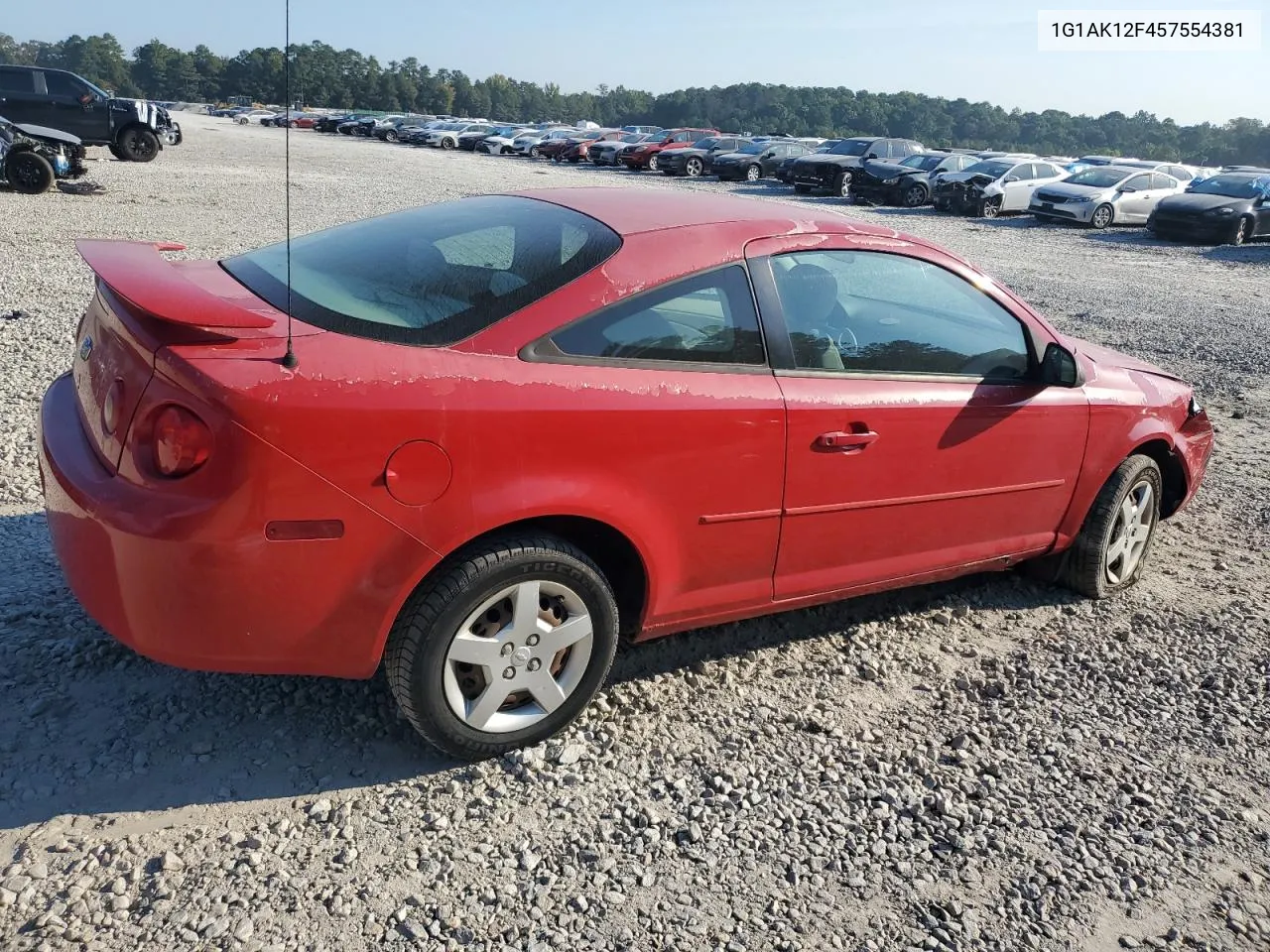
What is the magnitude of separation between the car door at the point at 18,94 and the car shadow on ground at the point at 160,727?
2172cm

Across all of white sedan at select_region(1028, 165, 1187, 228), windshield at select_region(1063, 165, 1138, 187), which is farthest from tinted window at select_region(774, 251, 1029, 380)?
windshield at select_region(1063, 165, 1138, 187)

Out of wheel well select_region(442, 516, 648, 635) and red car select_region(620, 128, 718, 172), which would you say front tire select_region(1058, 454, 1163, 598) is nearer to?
wheel well select_region(442, 516, 648, 635)

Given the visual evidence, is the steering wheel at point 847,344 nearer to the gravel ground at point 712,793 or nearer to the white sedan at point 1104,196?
the gravel ground at point 712,793

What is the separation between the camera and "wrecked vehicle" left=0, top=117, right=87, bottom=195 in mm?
16297

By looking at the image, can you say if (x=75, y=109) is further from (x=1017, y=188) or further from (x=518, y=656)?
(x=518, y=656)

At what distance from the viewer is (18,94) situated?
2147 centimetres

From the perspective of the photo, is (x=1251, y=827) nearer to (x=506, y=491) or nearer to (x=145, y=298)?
(x=506, y=491)

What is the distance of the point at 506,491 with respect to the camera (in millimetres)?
2785

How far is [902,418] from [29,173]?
17111mm

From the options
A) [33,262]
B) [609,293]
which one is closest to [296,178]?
[33,262]

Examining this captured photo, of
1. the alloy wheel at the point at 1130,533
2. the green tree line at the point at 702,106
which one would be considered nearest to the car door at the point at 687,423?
the alloy wheel at the point at 1130,533

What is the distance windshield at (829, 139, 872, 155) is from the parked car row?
0.04m

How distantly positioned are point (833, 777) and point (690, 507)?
35.2 inches

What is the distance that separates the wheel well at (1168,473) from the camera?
15.2 ft
